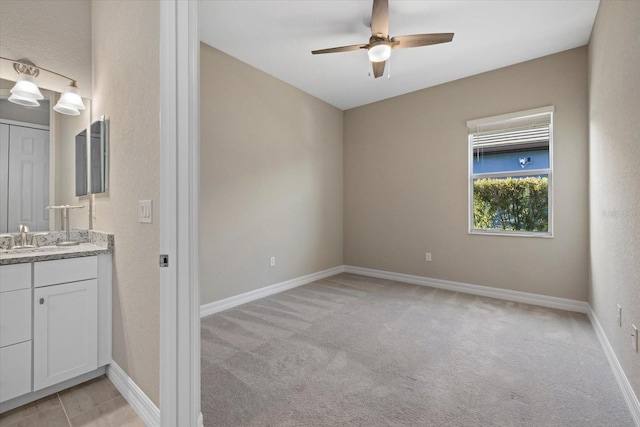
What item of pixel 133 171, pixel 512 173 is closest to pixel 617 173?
pixel 512 173

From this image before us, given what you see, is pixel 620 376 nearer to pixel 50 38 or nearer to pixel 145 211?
pixel 145 211

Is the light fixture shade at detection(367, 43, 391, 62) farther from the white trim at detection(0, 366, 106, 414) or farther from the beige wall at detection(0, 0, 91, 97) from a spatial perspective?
the white trim at detection(0, 366, 106, 414)

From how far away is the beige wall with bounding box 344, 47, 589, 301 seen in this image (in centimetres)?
313

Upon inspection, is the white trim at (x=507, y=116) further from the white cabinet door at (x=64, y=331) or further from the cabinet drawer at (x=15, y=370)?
the cabinet drawer at (x=15, y=370)

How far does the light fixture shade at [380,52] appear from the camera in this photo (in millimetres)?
2526

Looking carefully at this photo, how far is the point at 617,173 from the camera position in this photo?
6.35 ft

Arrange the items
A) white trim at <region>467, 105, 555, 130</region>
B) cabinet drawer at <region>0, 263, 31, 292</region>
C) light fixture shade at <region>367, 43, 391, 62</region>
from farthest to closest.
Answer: white trim at <region>467, 105, 555, 130</region>, light fixture shade at <region>367, 43, 391, 62</region>, cabinet drawer at <region>0, 263, 31, 292</region>

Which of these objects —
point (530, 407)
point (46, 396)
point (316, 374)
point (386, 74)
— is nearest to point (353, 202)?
point (386, 74)

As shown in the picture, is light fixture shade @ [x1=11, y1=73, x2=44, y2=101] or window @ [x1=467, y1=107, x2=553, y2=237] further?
window @ [x1=467, y1=107, x2=553, y2=237]

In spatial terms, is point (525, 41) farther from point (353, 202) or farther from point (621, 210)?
point (353, 202)

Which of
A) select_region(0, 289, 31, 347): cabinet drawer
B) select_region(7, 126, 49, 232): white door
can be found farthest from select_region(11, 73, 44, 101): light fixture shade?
select_region(0, 289, 31, 347): cabinet drawer

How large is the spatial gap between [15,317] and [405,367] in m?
2.35

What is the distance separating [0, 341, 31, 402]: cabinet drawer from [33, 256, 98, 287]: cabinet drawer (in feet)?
1.13

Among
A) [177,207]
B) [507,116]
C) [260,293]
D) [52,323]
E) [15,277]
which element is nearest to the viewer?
[177,207]
